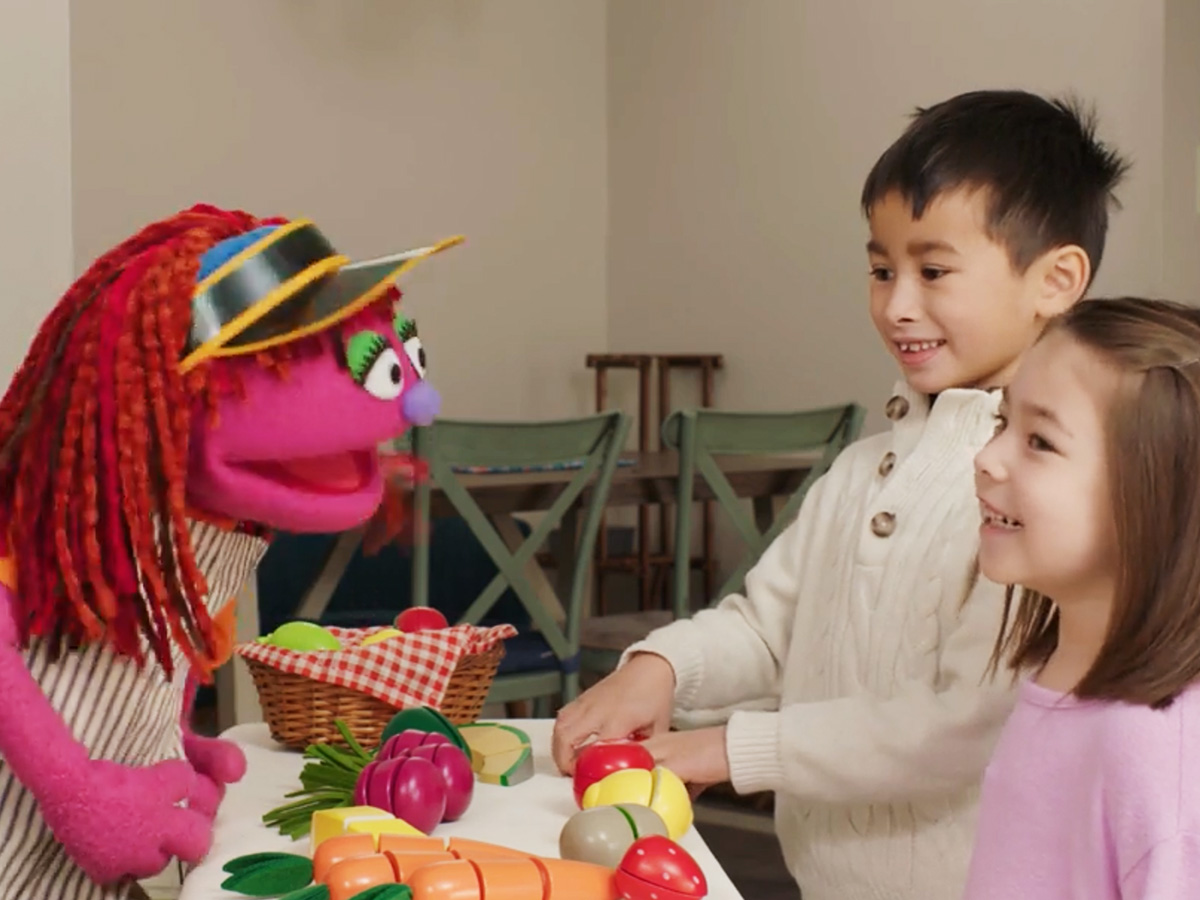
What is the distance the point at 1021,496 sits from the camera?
0.83m

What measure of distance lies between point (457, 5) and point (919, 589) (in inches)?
158

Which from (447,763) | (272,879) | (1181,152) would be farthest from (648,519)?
(272,879)

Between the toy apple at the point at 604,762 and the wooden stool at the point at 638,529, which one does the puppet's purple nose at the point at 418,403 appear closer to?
the toy apple at the point at 604,762

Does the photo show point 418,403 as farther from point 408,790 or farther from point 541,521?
point 541,521

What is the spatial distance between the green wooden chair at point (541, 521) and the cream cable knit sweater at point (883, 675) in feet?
4.41

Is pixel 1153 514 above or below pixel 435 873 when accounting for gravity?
above

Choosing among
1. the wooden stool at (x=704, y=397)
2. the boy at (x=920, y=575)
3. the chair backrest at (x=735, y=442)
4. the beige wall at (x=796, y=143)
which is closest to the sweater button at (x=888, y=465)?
the boy at (x=920, y=575)

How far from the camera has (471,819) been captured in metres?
0.92

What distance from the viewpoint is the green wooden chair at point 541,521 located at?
264cm

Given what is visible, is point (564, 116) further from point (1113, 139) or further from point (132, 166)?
point (1113, 139)

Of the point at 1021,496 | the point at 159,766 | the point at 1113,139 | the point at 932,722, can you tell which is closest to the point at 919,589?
the point at 932,722

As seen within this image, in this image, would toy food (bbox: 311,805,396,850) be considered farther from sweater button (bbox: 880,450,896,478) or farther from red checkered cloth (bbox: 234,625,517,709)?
sweater button (bbox: 880,450,896,478)

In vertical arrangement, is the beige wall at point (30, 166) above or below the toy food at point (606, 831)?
above

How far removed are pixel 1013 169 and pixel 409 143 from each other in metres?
3.72
